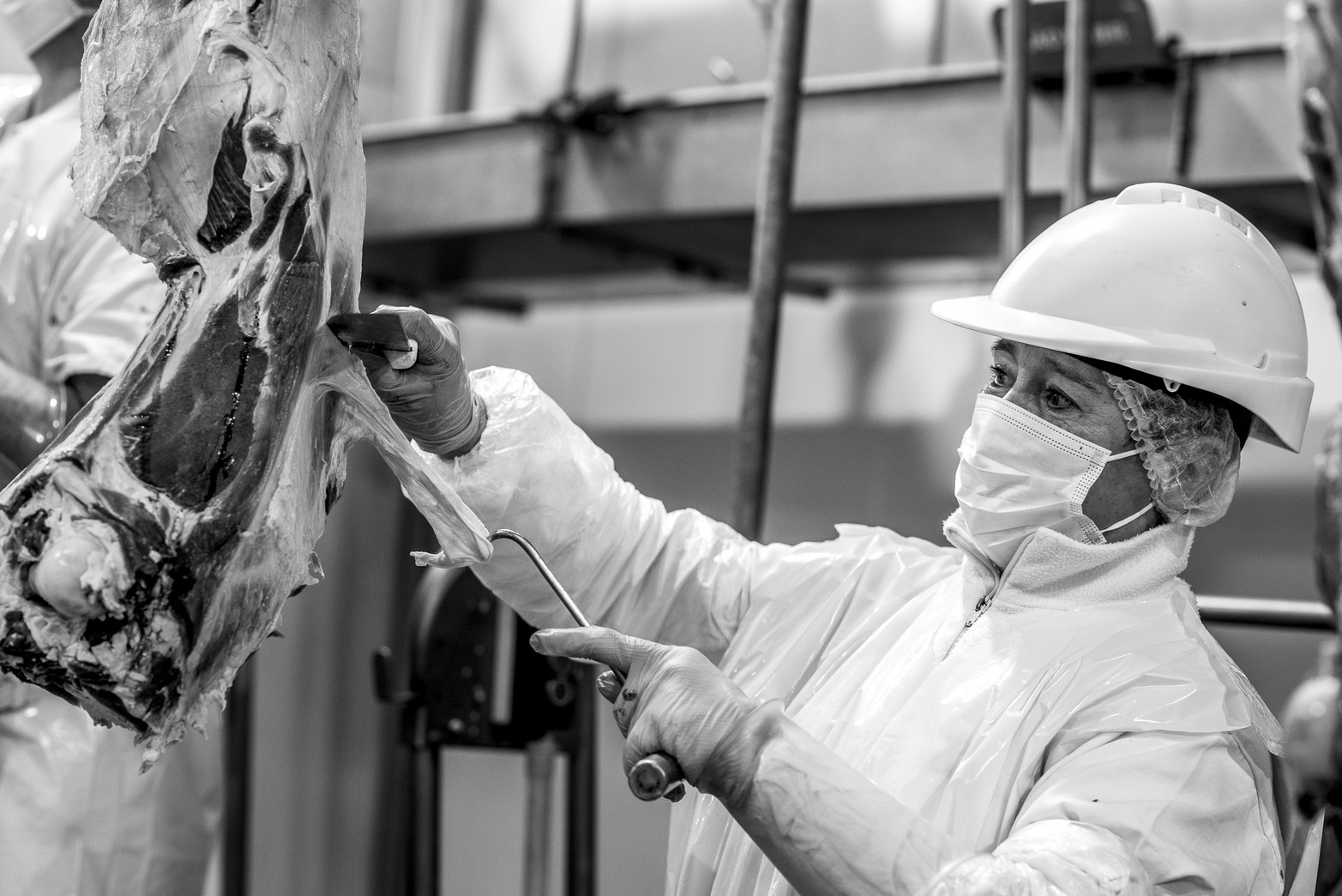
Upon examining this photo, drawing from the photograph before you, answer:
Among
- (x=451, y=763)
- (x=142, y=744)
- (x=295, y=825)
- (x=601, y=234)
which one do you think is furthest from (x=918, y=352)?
(x=142, y=744)

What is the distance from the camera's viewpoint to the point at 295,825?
4.69 m

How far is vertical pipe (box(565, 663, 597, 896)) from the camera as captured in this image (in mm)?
3020

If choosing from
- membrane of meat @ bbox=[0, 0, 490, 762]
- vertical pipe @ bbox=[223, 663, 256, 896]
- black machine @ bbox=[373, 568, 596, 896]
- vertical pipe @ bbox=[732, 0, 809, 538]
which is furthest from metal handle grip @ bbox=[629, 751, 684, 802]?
vertical pipe @ bbox=[223, 663, 256, 896]

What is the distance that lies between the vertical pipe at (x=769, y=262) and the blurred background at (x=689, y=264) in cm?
49

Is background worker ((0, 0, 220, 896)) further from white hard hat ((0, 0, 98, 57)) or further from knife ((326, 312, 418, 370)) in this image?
knife ((326, 312, 418, 370))

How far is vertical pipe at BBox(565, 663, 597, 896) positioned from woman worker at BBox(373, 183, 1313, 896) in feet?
4.16

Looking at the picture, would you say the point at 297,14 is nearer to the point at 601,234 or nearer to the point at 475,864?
the point at 601,234

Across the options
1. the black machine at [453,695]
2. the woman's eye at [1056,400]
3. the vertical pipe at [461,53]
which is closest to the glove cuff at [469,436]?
the woman's eye at [1056,400]

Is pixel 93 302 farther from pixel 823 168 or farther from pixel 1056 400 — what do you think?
pixel 823 168

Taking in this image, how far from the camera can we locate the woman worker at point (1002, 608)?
1.26 m

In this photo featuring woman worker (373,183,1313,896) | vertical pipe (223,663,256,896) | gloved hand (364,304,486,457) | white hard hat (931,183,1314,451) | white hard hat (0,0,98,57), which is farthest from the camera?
vertical pipe (223,663,256,896)

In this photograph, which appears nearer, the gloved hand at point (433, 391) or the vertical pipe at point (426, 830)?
the gloved hand at point (433, 391)

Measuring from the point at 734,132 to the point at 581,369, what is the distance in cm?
148

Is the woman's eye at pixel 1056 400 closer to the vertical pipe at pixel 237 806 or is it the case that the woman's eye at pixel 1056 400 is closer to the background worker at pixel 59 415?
the background worker at pixel 59 415
